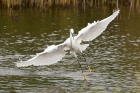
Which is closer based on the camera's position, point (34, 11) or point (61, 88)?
point (61, 88)

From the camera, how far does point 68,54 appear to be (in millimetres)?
17547

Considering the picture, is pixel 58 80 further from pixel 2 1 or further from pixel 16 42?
pixel 2 1

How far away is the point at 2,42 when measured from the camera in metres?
19.6

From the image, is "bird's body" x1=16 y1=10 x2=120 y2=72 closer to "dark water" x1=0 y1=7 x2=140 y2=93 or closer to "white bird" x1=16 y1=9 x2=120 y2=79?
"white bird" x1=16 y1=9 x2=120 y2=79

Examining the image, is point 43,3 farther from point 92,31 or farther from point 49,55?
point 49,55

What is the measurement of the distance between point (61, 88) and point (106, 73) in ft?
6.45

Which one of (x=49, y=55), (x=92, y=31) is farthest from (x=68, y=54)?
(x=49, y=55)

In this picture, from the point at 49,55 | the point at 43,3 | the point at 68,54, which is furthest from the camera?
the point at 43,3

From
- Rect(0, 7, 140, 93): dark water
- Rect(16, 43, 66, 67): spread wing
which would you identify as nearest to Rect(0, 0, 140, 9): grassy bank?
Rect(0, 7, 140, 93): dark water

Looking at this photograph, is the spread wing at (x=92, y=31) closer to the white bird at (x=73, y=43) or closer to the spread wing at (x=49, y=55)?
the white bird at (x=73, y=43)

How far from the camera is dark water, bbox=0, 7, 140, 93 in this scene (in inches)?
512

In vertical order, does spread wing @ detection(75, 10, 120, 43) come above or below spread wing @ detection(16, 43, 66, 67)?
above

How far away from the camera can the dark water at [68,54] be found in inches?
512

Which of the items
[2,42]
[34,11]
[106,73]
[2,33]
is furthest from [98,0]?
[106,73]
